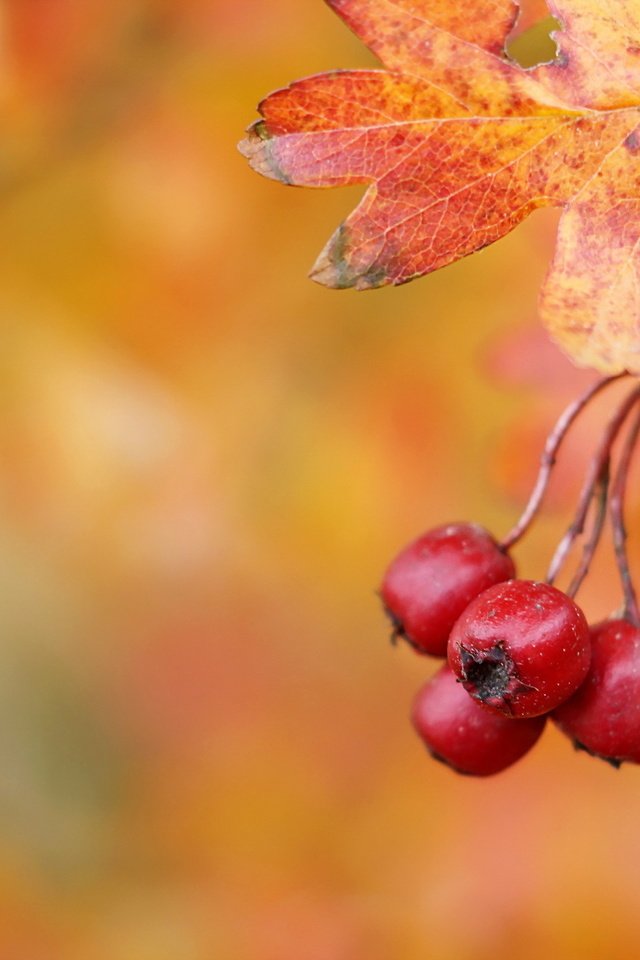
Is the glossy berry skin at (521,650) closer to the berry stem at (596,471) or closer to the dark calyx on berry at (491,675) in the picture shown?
the dark calyx on berry at (491,675)

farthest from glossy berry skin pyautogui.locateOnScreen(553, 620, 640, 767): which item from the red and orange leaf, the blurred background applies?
the blurred background

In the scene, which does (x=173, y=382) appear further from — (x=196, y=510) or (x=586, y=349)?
(x=586, y=349)

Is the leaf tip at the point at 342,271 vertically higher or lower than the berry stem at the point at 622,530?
higher

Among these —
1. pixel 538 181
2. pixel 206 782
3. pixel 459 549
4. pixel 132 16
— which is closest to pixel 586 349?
pixel 538 181

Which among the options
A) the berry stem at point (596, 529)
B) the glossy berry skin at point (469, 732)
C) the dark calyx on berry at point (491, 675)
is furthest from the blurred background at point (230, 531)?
the dark calyx on berry at point (491, 675)

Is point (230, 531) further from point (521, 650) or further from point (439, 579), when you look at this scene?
point (521, 650)

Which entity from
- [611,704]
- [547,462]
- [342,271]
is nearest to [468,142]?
[342,271]

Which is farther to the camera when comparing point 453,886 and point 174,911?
point 174,911

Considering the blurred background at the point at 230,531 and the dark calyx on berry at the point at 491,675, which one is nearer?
the dark calyx on berry at the point at 491,675
